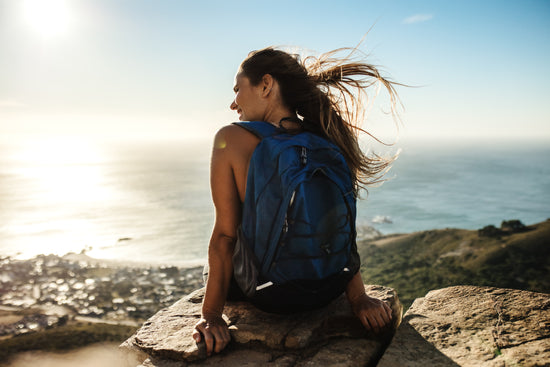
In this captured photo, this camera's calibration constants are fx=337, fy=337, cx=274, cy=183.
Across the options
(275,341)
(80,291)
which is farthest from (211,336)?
(80,291)

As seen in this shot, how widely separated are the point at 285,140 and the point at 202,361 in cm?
139

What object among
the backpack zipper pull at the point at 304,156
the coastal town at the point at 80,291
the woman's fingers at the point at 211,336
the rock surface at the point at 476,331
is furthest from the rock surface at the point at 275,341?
the coastal town at the point at 80,291

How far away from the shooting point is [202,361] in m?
1.99

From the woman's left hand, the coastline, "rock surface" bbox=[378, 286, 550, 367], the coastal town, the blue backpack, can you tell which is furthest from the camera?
the coastal town

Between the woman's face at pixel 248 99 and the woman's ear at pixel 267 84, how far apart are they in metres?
0.02

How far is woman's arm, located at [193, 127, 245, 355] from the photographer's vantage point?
1.91 meters

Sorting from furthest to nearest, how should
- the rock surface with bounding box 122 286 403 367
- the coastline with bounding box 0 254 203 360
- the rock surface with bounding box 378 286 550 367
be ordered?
the coastline with bounding box 0 254 203 360 → the rock surface with bounding box 122 286 403 367 → the rock surface with bounding box 378 286 550 367

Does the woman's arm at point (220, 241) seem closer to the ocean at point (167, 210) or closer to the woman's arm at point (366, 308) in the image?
the woman's arm at point (366, 308)

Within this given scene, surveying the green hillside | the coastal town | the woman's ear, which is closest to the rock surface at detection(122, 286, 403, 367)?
the woman's ear

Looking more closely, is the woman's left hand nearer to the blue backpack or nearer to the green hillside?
the blue backpack

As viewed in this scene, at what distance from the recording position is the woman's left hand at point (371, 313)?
2.17m

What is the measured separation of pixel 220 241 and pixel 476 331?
1.71m

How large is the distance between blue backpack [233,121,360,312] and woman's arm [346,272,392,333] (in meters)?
0.37

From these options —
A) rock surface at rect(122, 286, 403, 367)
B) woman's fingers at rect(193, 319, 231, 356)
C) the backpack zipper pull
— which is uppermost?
the backpack zipper pull
